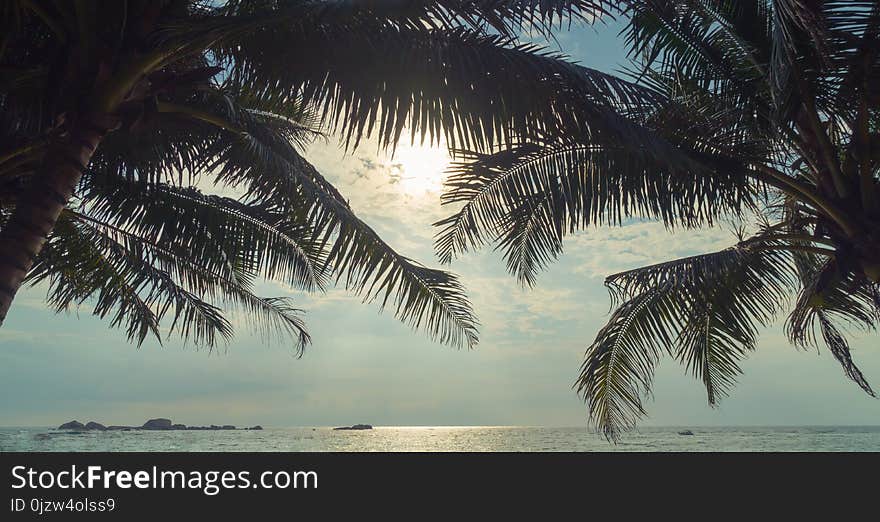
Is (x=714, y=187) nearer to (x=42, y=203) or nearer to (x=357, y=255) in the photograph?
(x=357, y=255)

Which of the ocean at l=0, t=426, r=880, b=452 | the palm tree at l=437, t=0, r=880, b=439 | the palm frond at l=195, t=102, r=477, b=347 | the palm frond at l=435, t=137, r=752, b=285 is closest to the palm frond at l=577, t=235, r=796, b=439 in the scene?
the palm tree at l=437, t=0, r=880, b=439

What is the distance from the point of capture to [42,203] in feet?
11.7

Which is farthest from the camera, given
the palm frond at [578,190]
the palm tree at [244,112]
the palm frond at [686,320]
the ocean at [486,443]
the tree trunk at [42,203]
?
the ocean at [486,443]

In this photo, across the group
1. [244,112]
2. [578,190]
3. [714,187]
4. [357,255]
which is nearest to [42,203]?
[357,255]

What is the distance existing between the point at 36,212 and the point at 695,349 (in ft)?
18.4

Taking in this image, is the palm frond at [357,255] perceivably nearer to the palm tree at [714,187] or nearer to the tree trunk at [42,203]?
the palm tree at [714,187]

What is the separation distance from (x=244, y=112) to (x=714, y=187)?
387 centimetres

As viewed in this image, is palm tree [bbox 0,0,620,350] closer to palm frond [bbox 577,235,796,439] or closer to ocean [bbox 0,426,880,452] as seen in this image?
palm frond [bbox 577,235,796,439]

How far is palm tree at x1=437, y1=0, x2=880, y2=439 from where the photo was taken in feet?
16.2

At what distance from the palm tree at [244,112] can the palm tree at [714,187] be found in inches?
36.7

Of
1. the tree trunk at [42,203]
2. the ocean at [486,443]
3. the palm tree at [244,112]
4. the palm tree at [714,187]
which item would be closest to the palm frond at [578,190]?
the palm tree at [714,187]

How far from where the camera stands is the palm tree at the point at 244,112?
362cm

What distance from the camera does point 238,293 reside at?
7602 mm
